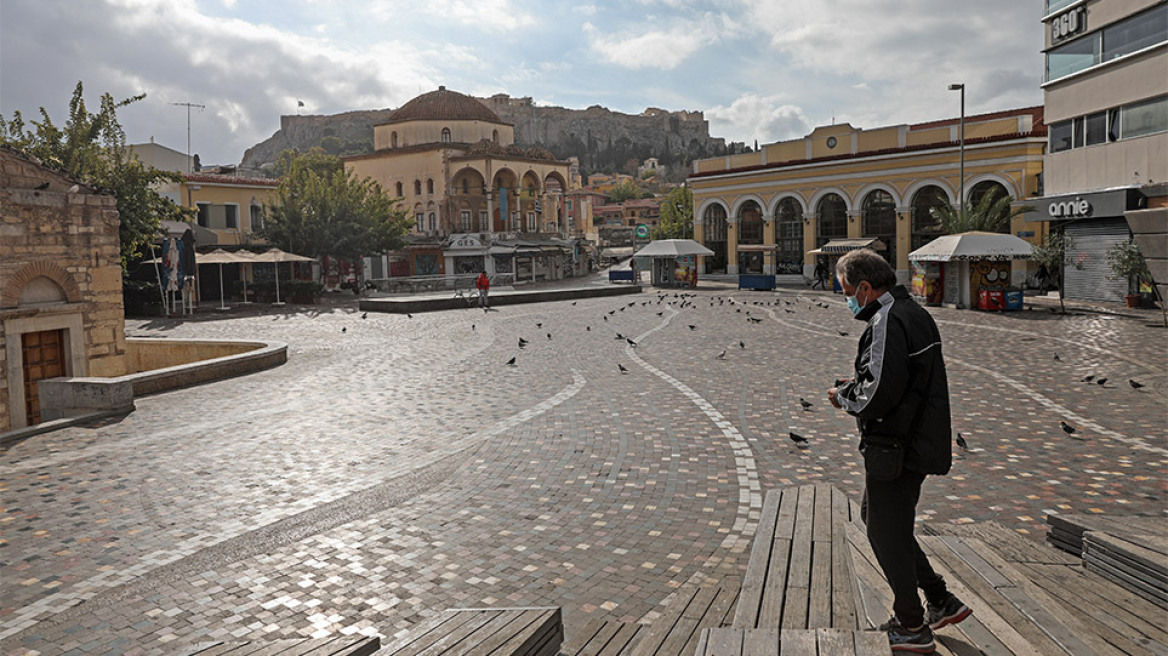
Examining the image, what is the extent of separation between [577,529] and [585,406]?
5.07 metres

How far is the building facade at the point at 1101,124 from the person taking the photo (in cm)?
2458

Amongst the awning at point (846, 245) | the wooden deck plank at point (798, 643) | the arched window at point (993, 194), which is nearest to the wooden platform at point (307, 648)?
the wooden deck plank at point (798, 643)

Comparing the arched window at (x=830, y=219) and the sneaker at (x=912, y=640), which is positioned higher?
the arched window at (x=830, y=219)

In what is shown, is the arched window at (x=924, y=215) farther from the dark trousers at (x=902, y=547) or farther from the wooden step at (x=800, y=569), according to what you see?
the dark trousers at (x=902, y=547)

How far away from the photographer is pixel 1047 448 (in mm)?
8797

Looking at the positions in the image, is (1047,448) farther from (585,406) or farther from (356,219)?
(356,219)

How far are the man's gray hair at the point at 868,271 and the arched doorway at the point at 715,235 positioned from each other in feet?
166

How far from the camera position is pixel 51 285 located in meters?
14.7

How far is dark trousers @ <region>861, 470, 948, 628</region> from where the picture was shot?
3697 millimetres

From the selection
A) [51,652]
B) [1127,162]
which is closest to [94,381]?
[51,652]

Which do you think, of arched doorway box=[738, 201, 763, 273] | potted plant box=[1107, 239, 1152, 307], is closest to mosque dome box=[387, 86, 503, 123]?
arched doorway box=[738, 201, 763, 273]

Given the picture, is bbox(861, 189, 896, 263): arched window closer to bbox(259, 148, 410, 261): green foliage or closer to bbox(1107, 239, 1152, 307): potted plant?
bbox(1107, 239, 1152, 307): potted plant

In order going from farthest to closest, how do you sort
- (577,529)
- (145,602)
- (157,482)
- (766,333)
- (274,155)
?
(274,155) < (766,333) < (157,482) < (577,529) < (145,602)

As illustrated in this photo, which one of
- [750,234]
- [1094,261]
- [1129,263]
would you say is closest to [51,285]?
[1129,263]
